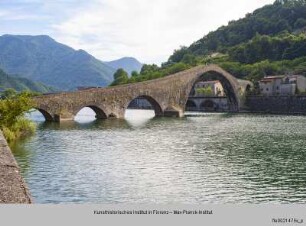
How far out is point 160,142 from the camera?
41.8 metres

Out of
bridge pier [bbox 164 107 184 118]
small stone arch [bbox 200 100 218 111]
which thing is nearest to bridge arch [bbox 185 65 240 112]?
small stone arch [bbox 200 100 218 111]

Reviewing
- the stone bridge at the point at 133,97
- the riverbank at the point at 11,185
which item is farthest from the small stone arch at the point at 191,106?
the riverbank at the point at 11,185

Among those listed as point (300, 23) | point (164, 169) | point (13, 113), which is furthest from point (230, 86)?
point (164, 169)

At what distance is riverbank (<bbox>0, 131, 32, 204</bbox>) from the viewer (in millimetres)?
15175

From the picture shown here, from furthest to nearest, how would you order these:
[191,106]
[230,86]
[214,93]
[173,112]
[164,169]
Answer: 1. [214,93]
2. [191,106]
3. [230,86]
4. [173,112]
5. [164,169]

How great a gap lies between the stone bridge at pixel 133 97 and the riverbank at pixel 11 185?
45.7m

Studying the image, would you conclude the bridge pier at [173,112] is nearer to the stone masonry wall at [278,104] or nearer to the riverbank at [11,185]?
the stone masonry wall at [278,104]

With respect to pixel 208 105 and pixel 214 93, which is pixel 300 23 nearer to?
pixel 214 93

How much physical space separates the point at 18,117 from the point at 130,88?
127 feet

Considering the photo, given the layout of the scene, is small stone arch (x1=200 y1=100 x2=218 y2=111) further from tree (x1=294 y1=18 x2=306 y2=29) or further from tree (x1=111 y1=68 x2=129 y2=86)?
tree (x1=294 y1=18 x2=306 y2=29)

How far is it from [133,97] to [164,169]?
186 feet

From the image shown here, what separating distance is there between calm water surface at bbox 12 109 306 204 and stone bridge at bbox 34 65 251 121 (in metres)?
23.9

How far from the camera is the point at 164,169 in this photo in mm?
27562

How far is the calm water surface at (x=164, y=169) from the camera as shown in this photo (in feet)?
68.4
